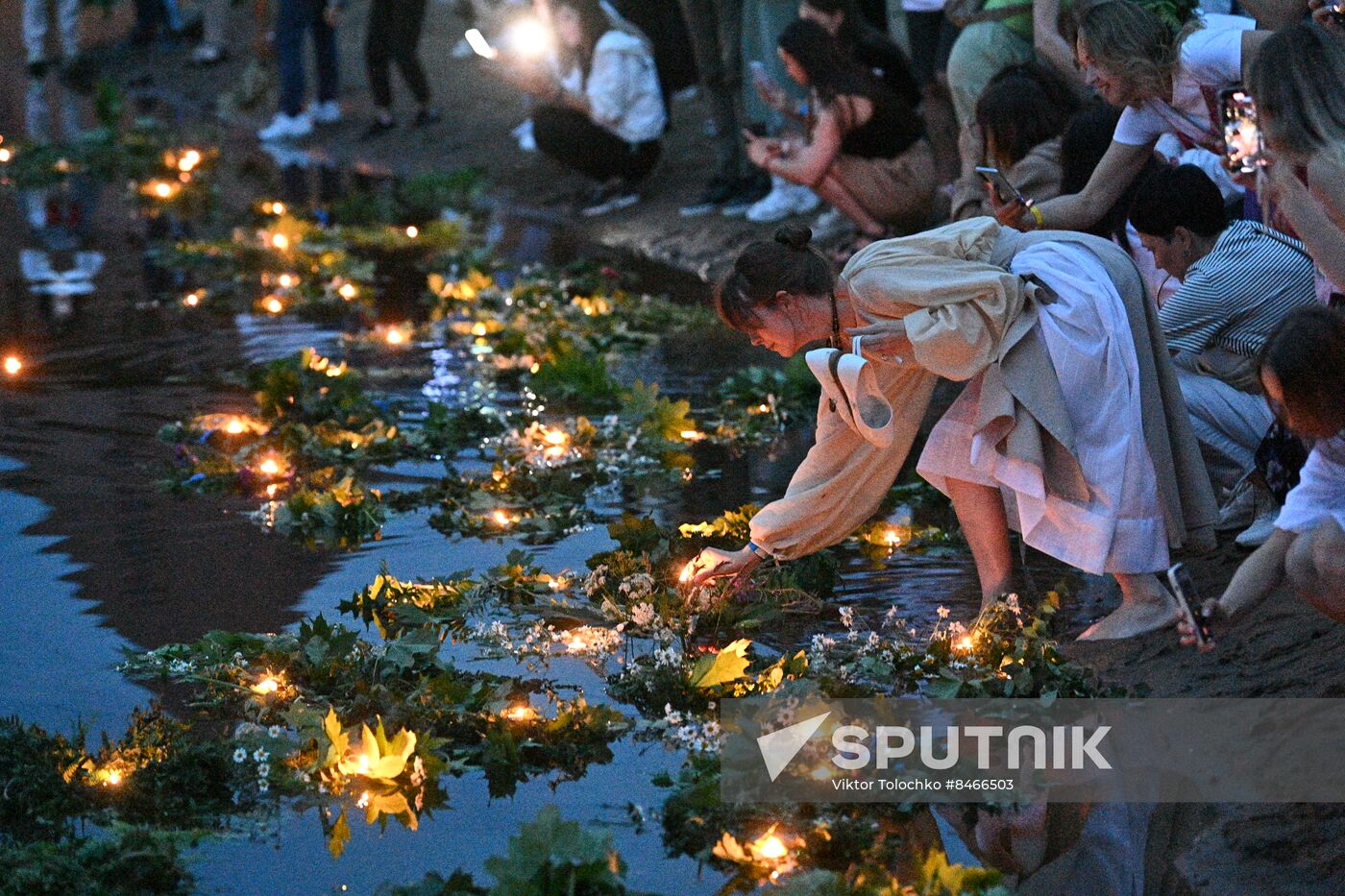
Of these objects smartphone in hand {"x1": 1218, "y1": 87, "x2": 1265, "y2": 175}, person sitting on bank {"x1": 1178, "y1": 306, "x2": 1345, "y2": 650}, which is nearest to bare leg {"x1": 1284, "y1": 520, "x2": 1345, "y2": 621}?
person sitting on bank {"x1": 1178, "y1": 306, "x2": 1345, "y2": 650}

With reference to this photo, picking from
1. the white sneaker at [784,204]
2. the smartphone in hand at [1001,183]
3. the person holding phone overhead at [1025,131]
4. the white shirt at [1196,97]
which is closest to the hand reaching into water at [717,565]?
the smartphone in hand at [1001,183]

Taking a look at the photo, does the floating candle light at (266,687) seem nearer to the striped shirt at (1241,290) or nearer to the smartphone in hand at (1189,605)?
the smartphone in hand at (1189,605)

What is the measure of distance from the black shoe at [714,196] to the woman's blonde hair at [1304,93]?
24.4ft

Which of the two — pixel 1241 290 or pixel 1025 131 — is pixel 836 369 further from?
pixel 1025 131

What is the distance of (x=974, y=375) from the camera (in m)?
4.35

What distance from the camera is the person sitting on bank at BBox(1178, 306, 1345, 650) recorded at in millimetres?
3496

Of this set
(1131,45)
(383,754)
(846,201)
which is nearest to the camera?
(383,754)

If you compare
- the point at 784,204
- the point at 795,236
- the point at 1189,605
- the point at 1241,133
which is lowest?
the point at 784,204

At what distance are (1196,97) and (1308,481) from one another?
67.4 inches

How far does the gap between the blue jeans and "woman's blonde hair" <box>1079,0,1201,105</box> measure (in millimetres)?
11540

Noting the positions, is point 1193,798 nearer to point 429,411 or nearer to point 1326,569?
point 1326,569

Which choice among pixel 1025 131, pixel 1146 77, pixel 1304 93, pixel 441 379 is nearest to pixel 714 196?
pixel 441 379

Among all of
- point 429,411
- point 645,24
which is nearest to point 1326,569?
point 429,411

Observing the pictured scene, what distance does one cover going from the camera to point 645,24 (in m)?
12.8
